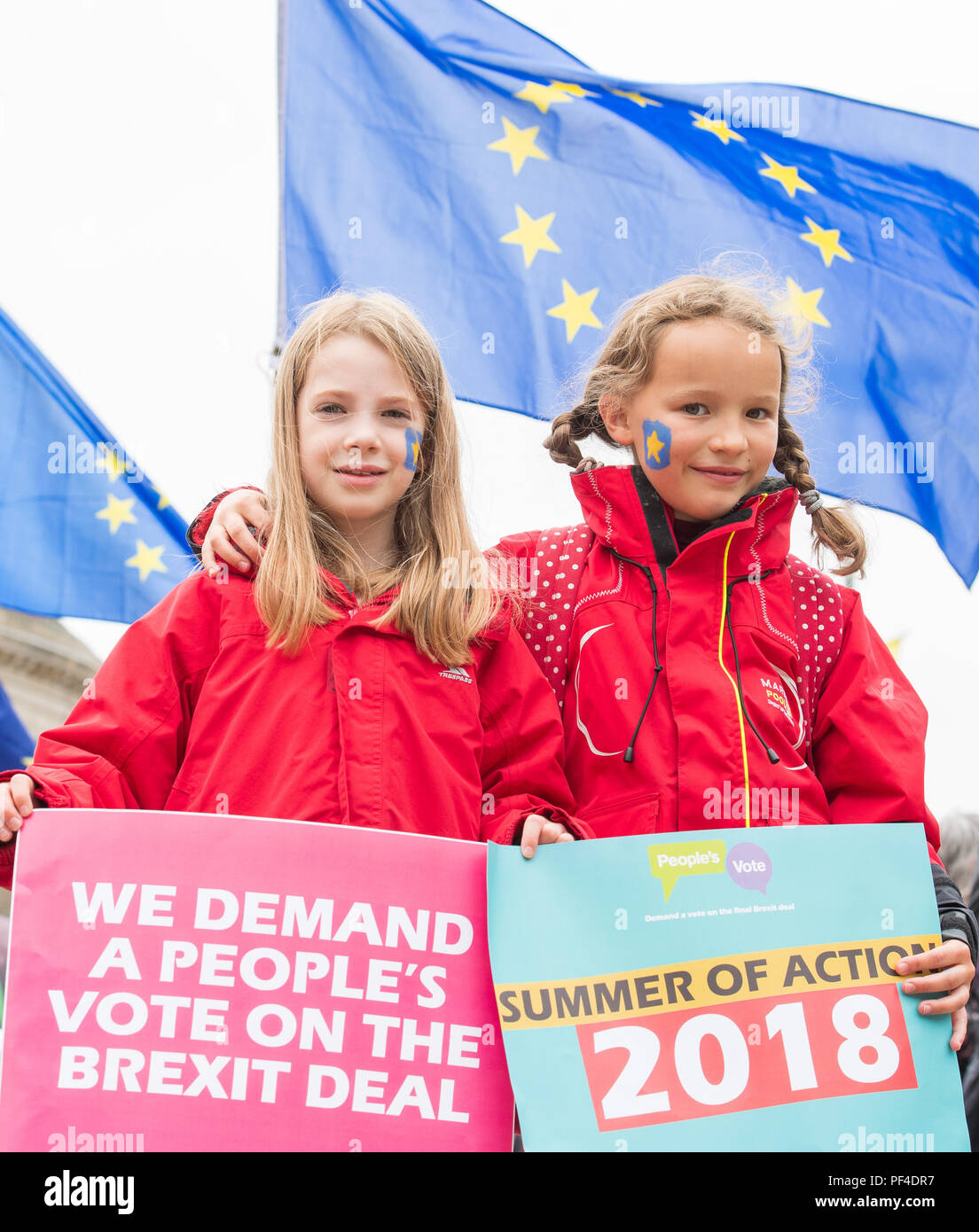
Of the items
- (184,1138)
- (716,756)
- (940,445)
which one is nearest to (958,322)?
(940,445)

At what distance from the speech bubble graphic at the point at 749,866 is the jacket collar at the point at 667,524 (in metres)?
0.88

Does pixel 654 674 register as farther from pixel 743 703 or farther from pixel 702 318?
pixel 702 318

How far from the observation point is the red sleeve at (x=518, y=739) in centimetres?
309

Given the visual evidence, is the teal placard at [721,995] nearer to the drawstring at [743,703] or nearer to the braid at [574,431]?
the drawstring at [743,703]

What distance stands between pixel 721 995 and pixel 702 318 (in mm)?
1789

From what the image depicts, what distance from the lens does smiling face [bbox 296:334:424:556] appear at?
3.26 metres

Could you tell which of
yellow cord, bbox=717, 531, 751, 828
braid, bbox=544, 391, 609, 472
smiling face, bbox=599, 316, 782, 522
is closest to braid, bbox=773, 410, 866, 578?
smiling face, bbox=599, 316, 782, 522

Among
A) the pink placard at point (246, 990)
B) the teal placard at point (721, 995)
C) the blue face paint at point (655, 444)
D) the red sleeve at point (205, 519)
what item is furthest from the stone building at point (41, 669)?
the teal placard at point (721, 995)

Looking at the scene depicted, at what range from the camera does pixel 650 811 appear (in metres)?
3.15

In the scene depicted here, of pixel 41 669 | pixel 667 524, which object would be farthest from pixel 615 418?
pixel 41 669

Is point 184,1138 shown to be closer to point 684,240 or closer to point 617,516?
point 617,516

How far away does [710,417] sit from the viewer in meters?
3.39

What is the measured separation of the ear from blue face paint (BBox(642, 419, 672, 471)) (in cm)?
16

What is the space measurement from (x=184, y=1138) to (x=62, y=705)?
686 inches
